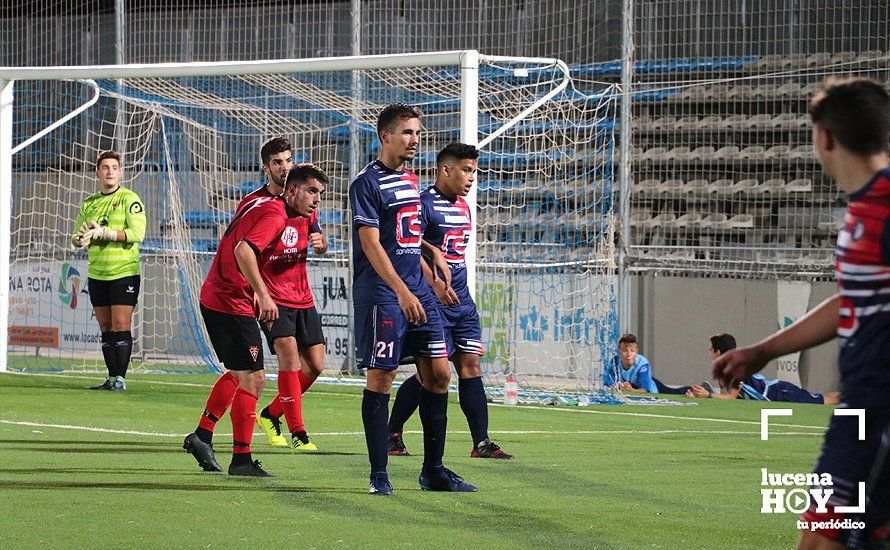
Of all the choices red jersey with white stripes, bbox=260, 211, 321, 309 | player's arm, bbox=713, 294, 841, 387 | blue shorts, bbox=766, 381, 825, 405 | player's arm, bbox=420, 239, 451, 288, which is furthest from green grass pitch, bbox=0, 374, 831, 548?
blue shorts, bbox=766, 381, 825, 405

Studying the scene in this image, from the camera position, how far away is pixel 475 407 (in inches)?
311

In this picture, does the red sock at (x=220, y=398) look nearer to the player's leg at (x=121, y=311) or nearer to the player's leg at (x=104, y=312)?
the player's leg at (x=121, y=311)

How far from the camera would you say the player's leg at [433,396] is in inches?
248

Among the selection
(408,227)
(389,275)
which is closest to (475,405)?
(408,227)

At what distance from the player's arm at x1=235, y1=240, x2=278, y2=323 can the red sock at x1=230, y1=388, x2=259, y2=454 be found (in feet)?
1.32

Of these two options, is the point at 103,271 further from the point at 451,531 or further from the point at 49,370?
the point at 451,531

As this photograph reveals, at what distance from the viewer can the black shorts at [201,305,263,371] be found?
22.5 feet

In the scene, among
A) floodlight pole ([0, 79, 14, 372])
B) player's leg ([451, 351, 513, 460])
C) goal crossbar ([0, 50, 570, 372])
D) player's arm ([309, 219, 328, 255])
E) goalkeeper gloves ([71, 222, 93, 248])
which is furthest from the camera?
floodlight pole ([0, 79, 14, 372])

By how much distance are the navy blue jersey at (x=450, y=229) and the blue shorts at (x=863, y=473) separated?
16.0 ft

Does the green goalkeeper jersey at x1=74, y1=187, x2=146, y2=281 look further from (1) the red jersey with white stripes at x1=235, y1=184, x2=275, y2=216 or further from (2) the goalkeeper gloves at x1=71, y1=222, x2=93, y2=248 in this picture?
(1) the red jersey with white stripes at x1=235, y1=184, x2=275, y2=216

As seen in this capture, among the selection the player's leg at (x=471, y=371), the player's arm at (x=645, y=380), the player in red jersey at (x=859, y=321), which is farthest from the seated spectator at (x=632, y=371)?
the player in red jersey at (x=859, y=321)

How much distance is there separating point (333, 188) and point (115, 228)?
5.42 metres

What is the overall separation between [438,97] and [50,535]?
1127 cm

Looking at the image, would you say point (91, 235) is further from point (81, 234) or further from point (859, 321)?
point (859, 321)
